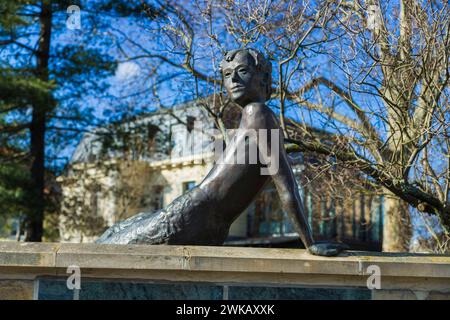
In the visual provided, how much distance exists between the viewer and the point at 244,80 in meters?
5.39

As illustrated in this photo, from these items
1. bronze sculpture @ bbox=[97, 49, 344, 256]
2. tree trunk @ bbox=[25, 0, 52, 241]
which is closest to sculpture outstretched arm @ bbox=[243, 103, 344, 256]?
bronze sculpture @ bbox=[97, 49, 344, 256]

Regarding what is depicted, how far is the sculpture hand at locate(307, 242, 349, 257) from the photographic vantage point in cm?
455

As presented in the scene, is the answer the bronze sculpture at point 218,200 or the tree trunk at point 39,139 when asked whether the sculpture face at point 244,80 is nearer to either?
the bronze sculpture at point 218,200

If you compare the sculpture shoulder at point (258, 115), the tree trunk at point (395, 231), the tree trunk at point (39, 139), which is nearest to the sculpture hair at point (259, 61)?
the sculpture shoulder at point (258, 115)

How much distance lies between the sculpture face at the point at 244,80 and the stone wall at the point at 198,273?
4.62 feet

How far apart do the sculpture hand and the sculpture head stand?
142 cm

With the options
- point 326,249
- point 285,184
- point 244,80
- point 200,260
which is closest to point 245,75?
point 244,80

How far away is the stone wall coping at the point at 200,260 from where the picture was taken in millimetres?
4199

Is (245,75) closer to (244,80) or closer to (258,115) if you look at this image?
(244,80)

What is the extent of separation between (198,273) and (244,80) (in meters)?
1.80

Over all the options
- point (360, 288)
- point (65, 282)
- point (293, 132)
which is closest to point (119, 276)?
point (65, 282)

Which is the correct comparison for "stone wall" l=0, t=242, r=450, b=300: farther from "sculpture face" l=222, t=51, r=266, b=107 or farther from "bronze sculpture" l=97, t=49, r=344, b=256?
"sculpture face" l=222, t=51, r=266, b=107
